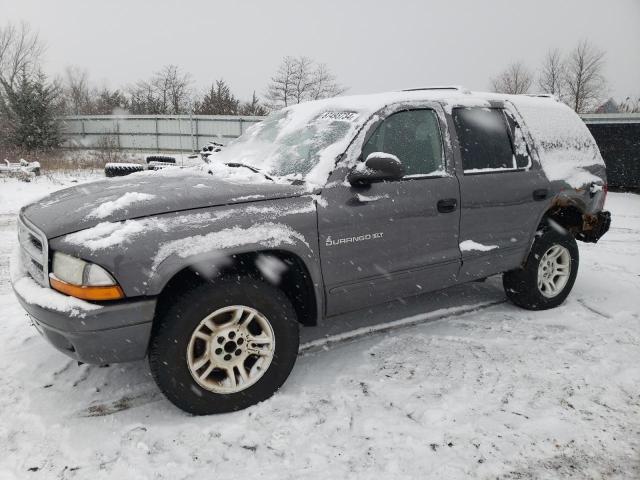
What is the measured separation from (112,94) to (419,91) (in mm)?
52429

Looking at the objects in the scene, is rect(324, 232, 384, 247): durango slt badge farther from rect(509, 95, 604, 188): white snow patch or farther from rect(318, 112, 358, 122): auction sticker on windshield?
rect(509, 95, 604, 188): white snow patch

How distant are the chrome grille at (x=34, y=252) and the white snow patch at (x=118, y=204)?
0.29 metres

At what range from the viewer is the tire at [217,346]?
258cm

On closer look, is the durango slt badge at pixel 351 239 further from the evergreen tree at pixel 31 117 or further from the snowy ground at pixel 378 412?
the evergreen tree at pixel 31 117

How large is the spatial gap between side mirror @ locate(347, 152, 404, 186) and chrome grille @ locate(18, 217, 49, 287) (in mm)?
1753

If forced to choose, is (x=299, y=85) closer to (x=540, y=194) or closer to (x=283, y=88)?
(x=283, y=88)

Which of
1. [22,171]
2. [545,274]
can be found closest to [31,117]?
[22,171]

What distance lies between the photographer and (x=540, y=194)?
160 inches

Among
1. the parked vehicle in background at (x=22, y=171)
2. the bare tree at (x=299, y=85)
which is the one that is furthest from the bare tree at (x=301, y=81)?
the parked vehicle in background at (x=22, y=171)

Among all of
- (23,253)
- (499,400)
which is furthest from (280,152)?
(499,400)

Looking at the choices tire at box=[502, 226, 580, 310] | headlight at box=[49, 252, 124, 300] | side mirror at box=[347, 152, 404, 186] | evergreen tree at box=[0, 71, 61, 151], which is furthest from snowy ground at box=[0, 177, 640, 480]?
evergreen tree at box=[0, 71, 61, 151]

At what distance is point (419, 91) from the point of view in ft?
13.0

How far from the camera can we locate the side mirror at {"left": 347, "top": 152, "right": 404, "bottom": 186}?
2973 mm

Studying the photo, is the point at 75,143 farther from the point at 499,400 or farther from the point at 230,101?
the point at 499,400
